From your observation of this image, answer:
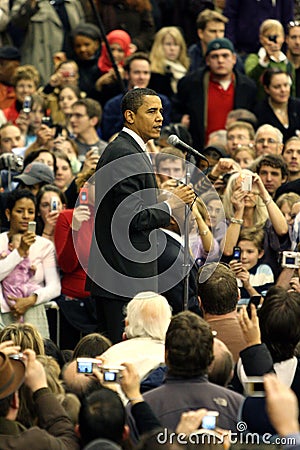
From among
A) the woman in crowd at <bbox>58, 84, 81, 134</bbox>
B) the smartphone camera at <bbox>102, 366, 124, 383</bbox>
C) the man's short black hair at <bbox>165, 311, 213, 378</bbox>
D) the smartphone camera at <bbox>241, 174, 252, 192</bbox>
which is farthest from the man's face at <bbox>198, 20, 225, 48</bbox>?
the smartphone camera at <bbox>102, 366, 124, 383</bbox>

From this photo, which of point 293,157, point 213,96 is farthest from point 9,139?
point 293,157

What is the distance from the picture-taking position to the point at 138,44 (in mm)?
14836

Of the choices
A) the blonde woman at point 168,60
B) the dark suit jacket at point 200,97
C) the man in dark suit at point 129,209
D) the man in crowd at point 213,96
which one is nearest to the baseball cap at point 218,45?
the man in crowd at point 213,96

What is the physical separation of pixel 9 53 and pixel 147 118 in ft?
20.6

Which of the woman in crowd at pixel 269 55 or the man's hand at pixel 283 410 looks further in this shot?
the woman in crowd at pixel 269 55

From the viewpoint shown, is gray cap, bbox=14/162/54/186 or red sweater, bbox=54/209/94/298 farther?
gray cap, bbox=14/162/54/186

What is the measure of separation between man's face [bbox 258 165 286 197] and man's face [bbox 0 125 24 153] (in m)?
2.61

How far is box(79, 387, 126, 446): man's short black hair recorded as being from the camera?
216 inches

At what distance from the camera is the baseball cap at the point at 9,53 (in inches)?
564

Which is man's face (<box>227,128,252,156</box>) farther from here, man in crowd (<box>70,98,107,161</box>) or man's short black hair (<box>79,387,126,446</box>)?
man's short black hair (<box>79,387,126,446</box>)

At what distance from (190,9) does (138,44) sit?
1.12 m

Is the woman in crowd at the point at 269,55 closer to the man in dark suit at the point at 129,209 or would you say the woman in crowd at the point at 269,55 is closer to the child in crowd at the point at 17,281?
the child in crowd at the point at 17,281

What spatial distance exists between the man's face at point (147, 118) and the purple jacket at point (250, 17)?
6301 mm

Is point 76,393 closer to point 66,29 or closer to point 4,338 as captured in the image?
point 4,338
